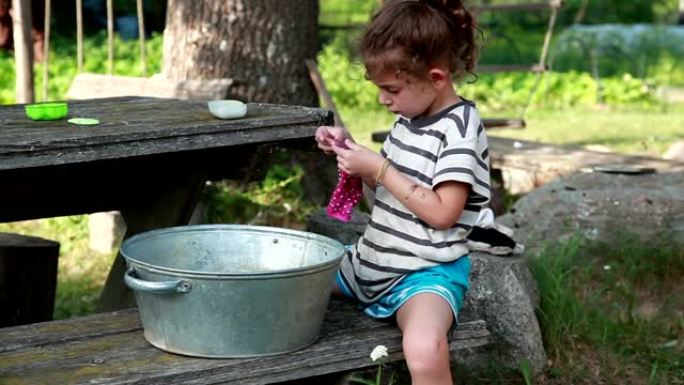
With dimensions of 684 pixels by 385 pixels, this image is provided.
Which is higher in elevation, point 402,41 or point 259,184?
point 402,41

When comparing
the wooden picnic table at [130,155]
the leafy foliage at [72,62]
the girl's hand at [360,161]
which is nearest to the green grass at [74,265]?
the wooden picnic table at [130,155]

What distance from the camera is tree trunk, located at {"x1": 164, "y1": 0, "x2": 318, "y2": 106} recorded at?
6.01m

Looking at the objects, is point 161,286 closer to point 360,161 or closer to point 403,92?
point 360,161

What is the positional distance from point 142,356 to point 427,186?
87cm

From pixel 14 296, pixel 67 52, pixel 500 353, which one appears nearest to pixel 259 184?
pixel 14 296

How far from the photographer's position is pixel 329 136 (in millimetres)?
3160

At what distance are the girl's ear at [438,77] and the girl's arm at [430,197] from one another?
268mm

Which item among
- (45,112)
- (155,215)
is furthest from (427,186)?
(155,215)

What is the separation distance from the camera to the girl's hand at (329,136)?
10.3ft

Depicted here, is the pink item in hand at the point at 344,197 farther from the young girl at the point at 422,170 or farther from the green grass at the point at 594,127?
the green grass at the point at 594,127

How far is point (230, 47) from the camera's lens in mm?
6035

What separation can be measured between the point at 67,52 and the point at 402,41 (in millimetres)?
9204

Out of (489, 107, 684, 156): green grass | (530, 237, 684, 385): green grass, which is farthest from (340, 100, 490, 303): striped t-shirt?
(489, 107, 684, 156): green grass

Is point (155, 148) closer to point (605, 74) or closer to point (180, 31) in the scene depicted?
point (180, 31)
